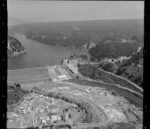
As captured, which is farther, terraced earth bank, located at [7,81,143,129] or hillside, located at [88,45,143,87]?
hillside, located at [88,45,143,87]

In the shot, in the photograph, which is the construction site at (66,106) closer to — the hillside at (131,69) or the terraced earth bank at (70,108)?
the terraced earth bank at (70,108)

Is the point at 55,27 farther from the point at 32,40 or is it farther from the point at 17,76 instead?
the point at 17,76

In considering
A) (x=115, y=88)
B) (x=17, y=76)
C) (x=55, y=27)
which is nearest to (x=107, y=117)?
(x=115, y=88)

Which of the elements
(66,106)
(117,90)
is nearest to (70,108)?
(66,106)

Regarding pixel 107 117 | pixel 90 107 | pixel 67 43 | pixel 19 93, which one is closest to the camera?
pixel 107 117

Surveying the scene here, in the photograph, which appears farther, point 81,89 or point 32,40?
point 32,40

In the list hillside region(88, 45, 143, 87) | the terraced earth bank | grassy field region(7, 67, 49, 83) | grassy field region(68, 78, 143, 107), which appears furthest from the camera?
grassy field region(7, 67, 49, 83)

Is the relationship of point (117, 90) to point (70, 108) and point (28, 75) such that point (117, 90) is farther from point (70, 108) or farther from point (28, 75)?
point (28, 75)

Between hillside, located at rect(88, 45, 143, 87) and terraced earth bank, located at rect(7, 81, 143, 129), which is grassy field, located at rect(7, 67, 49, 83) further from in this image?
hillside, located at rect(88, 45, 143, 87)

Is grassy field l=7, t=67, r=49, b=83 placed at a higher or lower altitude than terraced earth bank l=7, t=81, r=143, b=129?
higher
